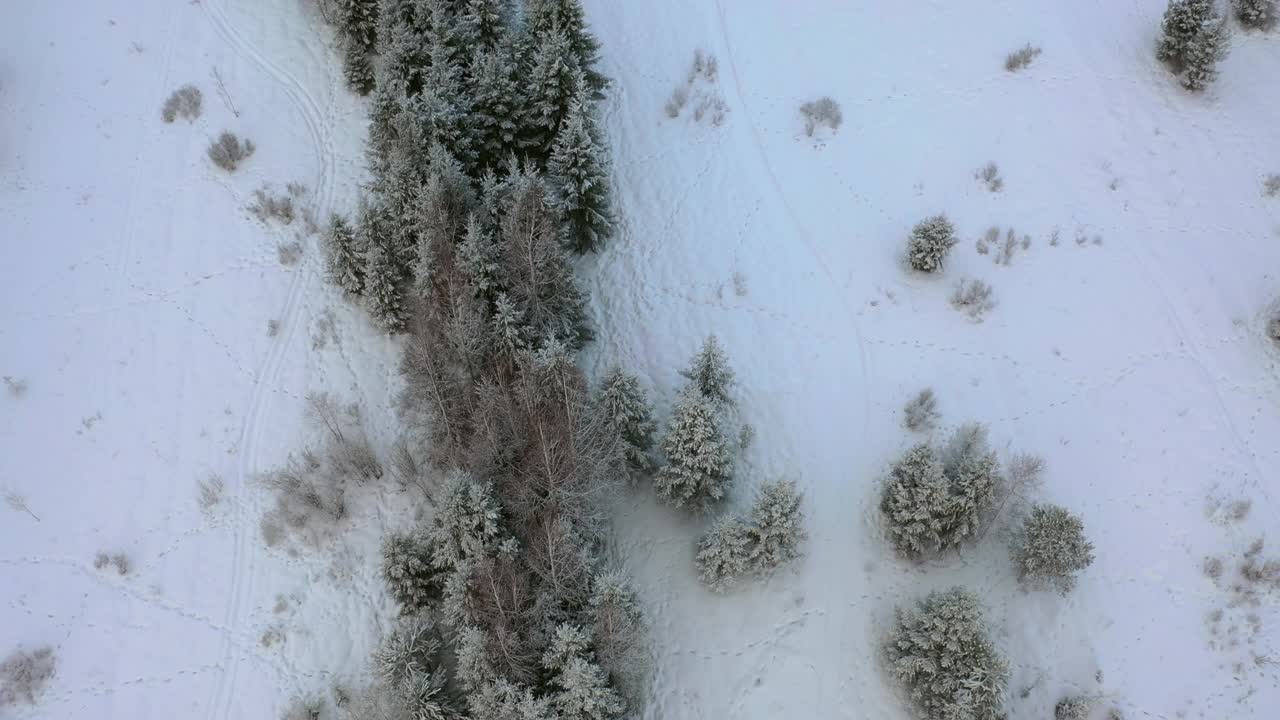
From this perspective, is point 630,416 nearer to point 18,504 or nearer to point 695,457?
point 695,457

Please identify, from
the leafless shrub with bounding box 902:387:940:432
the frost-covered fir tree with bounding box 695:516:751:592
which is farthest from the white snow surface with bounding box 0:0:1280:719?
the frost-covered fir tree with bounding box 695:516:751:592

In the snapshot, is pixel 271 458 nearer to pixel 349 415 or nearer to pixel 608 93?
pixel 349 415

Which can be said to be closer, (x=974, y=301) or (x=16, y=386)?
(x=16, y=386)

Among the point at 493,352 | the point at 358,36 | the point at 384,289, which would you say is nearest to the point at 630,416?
the point at 493,352

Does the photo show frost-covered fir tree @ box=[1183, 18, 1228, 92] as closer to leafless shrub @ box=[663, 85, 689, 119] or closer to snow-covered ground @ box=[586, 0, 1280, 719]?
snow-covered ground @ box=[586, 0, 1280, 719]

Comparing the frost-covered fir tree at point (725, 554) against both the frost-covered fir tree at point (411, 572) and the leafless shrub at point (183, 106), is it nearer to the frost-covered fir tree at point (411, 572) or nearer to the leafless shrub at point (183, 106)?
the frost-covered fir tree at point (411, 572)

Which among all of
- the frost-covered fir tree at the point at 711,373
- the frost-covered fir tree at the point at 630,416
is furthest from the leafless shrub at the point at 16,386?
the frost-covered fir tree at the point at 711,373
